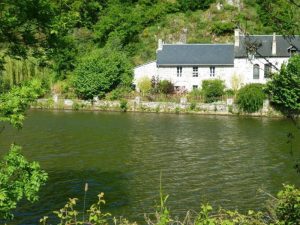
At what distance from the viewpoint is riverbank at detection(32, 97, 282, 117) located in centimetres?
5285

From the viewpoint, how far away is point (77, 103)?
5722 cm

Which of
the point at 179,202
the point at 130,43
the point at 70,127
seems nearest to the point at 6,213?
the point at 179,202

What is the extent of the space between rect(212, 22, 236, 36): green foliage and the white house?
11821mm

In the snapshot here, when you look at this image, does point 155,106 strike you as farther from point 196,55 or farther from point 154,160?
point 154,160

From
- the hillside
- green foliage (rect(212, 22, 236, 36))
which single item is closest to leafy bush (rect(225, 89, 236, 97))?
the hillside

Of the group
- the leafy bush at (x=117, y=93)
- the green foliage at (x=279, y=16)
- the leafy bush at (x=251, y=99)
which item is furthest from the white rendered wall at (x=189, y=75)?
the green foliage at (x=279, y=16)

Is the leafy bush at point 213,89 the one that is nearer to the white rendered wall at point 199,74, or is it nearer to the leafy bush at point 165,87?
the white rendered wall at point 199,74

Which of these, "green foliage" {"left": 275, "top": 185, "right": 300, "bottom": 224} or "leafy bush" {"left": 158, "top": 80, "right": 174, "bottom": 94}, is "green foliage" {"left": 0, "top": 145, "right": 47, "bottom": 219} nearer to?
"green foliage" {"left": 275, "top": 185, "right": 300, "bottom": 224}

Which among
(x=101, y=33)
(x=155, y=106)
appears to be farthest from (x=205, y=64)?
(x=101, y=33)

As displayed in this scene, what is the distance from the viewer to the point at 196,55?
60.8m

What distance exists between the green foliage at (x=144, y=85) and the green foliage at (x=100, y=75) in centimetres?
129

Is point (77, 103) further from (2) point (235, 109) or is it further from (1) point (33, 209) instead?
(1) point (33, 209)

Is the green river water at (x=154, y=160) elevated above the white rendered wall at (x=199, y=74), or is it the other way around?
the white rendered wall at (x=199, y=74)

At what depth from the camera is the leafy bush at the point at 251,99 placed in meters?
51.9
